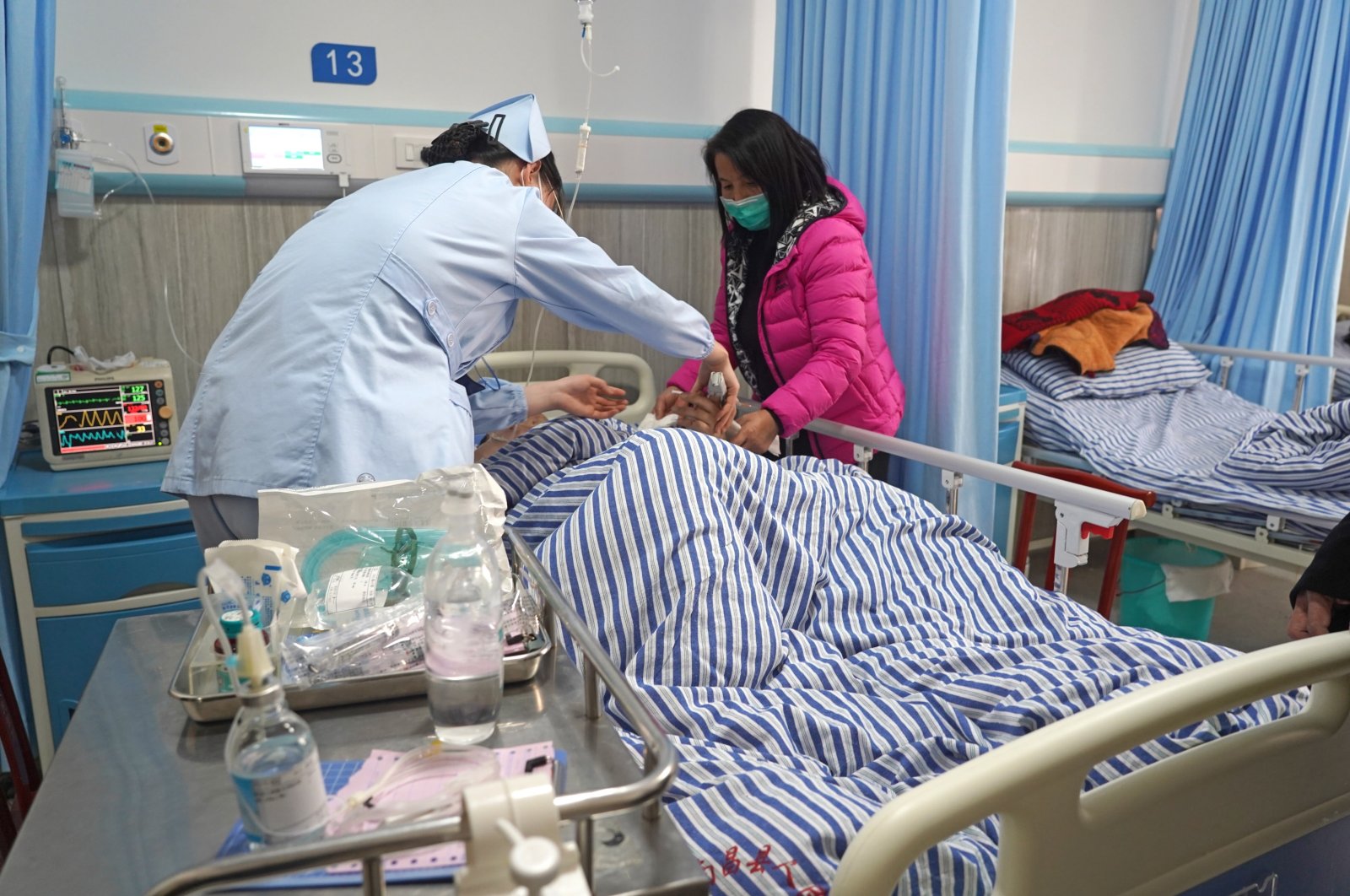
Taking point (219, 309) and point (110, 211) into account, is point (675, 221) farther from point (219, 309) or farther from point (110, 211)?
point (110, 211)

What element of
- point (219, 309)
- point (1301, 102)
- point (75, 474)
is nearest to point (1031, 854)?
point (75, 474)

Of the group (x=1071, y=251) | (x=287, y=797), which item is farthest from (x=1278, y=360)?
(x=287, y=797)

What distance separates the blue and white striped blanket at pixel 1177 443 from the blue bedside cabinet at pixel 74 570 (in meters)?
2.74

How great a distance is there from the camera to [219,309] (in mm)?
2750

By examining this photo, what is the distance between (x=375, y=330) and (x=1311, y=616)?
159 centimetres

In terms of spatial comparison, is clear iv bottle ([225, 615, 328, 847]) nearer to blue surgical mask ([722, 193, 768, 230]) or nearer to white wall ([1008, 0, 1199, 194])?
blue surgical mask ([722, 193, 768, 230])

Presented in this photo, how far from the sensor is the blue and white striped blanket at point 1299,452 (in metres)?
2.65

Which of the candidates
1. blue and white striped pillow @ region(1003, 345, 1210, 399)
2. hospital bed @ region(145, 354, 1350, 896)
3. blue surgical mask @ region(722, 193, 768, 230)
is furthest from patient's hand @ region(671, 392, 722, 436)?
blue and white striped pillow @ region(1003, 345, 1210, 399)

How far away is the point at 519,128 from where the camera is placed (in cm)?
188

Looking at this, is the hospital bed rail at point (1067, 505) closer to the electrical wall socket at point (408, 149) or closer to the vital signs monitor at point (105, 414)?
the electrical wall socket at point (408, 149)

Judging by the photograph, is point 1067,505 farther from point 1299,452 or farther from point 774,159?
point 1299,452

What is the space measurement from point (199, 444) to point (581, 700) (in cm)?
87

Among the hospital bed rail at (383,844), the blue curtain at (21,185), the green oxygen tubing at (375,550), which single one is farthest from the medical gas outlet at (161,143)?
the hospital bed rail at (383,844)

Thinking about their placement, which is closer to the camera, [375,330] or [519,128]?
[375,330]
